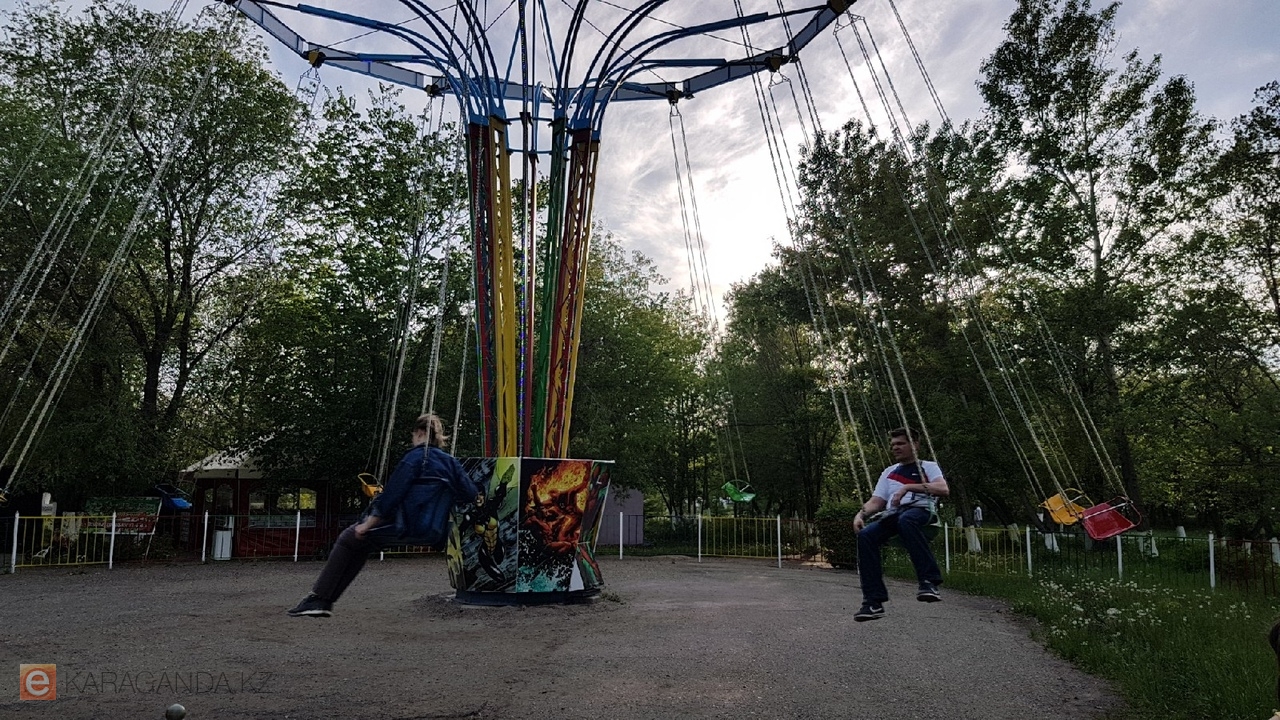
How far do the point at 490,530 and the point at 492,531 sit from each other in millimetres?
39

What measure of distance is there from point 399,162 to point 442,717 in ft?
66.9

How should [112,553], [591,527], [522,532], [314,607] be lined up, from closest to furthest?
[314,607] → [522,532] → [591,527] → [112,553]

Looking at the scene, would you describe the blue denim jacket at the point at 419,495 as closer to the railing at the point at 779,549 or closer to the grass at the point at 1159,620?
the grass at the point at 1159,620

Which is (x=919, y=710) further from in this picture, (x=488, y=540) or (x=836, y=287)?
(x=836, y=287)

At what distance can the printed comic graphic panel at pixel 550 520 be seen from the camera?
40.5ft

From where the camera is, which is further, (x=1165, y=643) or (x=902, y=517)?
(x=1165, y=643)

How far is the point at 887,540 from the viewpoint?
6.60 metres

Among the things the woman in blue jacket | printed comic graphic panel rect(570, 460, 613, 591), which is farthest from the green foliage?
printed comic graphic panel rect(570, 460, 613, 591)

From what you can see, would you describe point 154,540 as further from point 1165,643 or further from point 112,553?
point 1165,643

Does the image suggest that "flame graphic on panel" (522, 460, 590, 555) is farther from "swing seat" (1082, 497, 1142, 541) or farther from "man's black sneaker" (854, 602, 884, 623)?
"swing seat" (1082, 497, 1142, 541)

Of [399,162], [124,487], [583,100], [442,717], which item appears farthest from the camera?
[399,162]

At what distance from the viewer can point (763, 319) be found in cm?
3253

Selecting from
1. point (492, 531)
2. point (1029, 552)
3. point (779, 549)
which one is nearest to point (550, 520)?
point (492, 531)

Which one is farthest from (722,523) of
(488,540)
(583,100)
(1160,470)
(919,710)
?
(1160,470)
